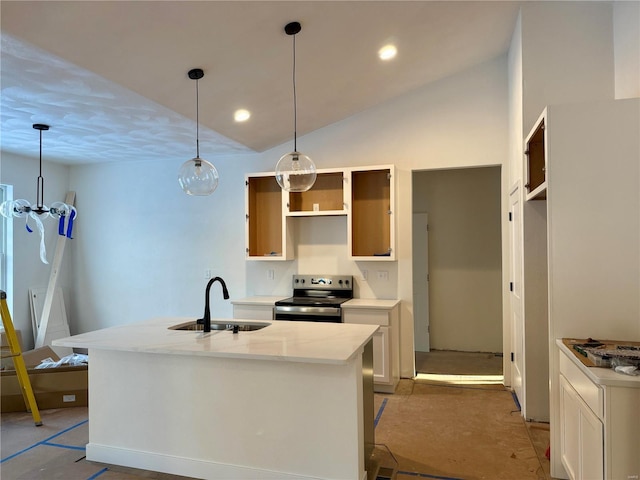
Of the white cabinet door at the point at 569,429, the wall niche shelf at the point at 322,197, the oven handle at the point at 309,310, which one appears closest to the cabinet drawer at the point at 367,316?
the oven handle at the point at 309,310

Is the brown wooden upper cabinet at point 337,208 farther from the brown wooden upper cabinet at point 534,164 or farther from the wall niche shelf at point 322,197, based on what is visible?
the brown wooden upper cabinet at point 534,164

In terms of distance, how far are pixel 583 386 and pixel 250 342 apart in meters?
1.79

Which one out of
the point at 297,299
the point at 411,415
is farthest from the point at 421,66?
the point at 411,415

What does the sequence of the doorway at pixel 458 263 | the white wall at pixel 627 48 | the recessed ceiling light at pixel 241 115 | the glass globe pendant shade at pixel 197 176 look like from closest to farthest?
the white wall at pixel 627 48 < the glass globe pendant shade at pixel 197 176 < the recessed ceiling light at pixel 241 115 < the doorway at pixel 458 263

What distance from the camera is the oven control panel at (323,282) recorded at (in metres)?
4.93

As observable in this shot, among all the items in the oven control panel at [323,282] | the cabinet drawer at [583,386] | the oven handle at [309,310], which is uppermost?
the oven control panel at [323,282]

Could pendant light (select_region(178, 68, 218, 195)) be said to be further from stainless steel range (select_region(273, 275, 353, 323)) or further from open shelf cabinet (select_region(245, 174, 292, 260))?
open shelf cabinet (select_region(245, 174, 292, 260))

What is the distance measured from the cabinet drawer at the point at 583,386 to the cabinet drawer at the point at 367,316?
1932 millimetres

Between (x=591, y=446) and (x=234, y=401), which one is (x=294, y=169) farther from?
(x=591, y=446)

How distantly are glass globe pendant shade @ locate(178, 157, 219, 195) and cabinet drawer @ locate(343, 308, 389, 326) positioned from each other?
77.9 inches

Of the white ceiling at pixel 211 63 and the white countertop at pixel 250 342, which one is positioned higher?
the white ceiling at pixel 211 63

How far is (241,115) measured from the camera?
4.18 m

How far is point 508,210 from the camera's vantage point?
14.5ft

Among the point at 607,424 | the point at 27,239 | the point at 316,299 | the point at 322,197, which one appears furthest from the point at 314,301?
the point at 27,239
